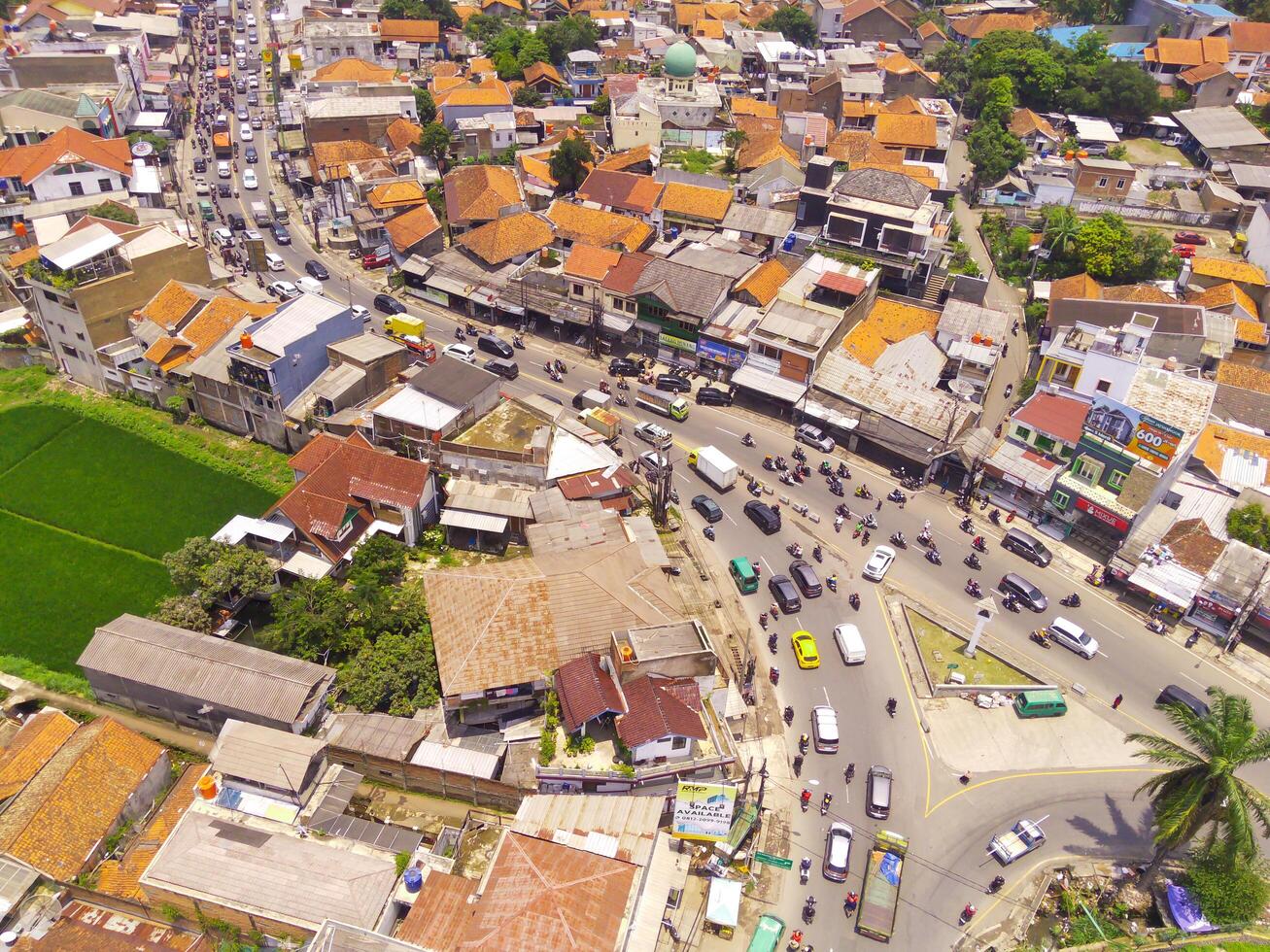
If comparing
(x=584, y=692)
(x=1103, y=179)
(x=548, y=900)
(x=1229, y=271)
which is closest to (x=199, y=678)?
(x=584, y=692)

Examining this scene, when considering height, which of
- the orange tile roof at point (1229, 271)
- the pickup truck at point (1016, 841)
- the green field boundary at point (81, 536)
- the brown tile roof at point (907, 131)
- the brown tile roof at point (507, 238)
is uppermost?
the brown tile roof at point (907, 131)

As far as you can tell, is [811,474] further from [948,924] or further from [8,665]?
[8,665]

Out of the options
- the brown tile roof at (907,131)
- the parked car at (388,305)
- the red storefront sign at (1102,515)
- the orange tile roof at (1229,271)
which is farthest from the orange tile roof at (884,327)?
the parked car at (388,305)

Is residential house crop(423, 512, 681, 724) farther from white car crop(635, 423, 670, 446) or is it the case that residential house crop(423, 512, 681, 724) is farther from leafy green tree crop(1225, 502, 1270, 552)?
leafy green tree crop(1225, 502, 1270, 552)

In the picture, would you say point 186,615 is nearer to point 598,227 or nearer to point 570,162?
point 598,227

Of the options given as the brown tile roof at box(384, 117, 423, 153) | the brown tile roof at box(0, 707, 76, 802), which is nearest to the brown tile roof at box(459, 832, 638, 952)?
the brown tile roof at box(0, 707, 76, 802)

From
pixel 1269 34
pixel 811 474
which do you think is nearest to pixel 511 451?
pixel 811 474

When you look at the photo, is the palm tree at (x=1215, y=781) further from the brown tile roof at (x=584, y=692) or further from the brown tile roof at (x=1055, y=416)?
the brown tile roof at (x=1055, y=416)
